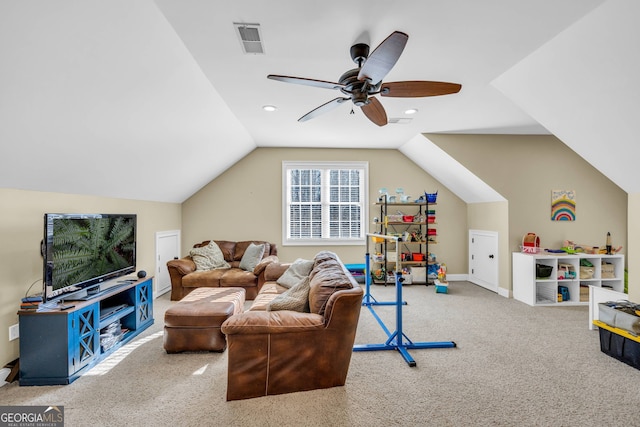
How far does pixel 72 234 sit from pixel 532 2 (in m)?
3.87

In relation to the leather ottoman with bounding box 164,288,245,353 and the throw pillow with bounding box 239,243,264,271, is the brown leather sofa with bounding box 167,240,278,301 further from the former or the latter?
the leather ottoman with bounding box 164,288,245,353

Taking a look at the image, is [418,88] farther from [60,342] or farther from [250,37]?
[60,342]

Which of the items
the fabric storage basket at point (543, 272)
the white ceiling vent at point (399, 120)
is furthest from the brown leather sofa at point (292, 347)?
the fabric storage basket at point (543, 272)

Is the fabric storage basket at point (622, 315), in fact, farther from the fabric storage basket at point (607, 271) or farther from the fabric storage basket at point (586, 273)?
the fabric storage basket at point (607, 271)

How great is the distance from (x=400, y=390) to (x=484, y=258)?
13.0 ft

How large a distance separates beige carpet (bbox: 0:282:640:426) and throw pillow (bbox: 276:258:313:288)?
1077mm

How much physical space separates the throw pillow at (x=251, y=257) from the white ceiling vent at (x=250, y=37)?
3.41 metres

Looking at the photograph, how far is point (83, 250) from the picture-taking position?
2.76 metres

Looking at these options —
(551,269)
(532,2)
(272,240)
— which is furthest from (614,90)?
(272,240)

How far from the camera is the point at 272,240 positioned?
594 cm

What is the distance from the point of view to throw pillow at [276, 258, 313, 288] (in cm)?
381

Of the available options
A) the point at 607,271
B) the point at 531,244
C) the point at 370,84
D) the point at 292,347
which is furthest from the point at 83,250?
the point at 607,271

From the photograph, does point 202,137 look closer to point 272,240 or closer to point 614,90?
point 272,240

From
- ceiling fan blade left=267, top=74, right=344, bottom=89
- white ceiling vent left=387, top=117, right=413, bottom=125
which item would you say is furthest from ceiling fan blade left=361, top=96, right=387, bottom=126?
white ceiling vent left=387, top=117, right=413, bottom=125
